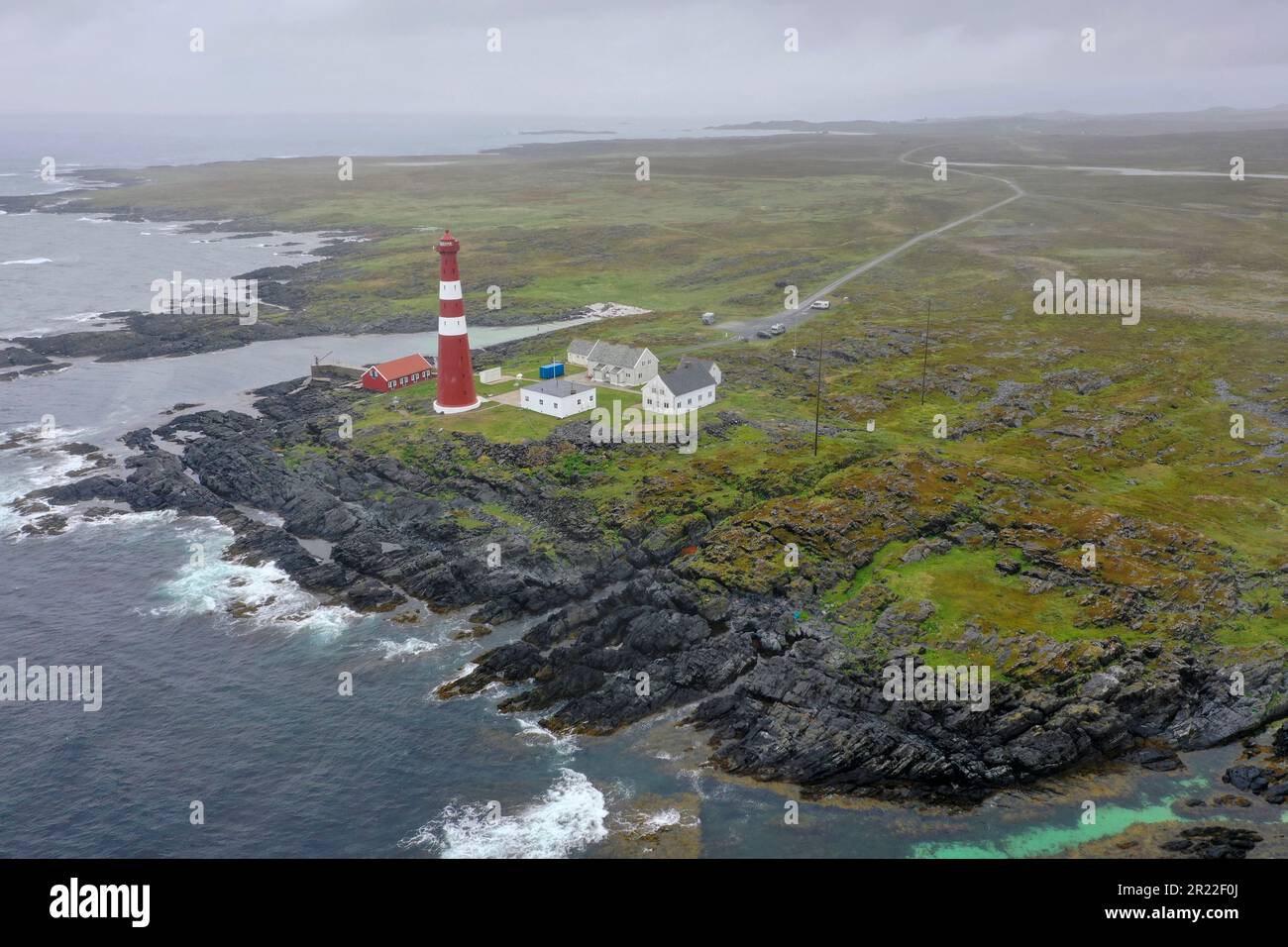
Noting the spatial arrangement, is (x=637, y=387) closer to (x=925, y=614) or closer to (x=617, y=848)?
(x=925, y=614)

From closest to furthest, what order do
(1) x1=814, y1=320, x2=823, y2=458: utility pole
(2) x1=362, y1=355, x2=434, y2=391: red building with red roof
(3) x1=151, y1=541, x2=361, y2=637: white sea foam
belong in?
(3) x1=151, y1=541, x2=361, y2=637: white sea foam
(1) x1=814, y1=320, x2=823, y2=458: utility pole
(2) x1=362, y1=355, x2=434, y2=391: red building with red roof

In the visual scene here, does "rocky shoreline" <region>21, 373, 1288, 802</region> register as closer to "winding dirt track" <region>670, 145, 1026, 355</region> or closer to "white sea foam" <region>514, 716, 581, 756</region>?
"white sea foam" <region>514, 716, 581, 756</region>

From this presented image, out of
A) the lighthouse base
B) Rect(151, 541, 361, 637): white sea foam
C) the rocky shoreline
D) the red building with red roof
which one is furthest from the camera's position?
the red building with red roof

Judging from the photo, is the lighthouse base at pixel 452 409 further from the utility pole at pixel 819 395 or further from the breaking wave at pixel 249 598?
the utility pole at pixel 819 395

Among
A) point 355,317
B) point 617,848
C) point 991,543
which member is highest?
point 355,317

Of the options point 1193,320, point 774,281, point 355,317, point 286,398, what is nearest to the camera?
point 286,398

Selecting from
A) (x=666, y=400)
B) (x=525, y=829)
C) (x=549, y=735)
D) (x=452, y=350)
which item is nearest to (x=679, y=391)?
(x=666, y=400)

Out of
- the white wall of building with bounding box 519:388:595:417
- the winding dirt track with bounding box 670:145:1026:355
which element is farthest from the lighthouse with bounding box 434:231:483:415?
the winding dirt track with bounding box 670:145:1026:355

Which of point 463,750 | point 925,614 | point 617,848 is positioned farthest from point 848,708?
point 463,750

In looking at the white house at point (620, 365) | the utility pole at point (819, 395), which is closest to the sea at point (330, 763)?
the utility pole at point (819, 395)
